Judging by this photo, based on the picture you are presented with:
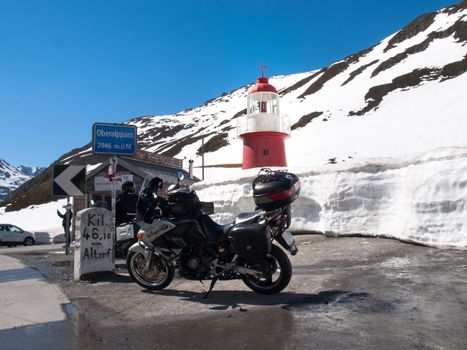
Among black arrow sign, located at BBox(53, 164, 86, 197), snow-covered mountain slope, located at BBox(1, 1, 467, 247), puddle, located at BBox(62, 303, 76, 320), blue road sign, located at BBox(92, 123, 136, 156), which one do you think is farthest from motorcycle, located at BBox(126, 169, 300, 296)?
black arrow sign, located at BBox(53, 164, 86, 197)

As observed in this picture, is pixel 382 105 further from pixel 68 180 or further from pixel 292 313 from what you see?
pixel 292 313

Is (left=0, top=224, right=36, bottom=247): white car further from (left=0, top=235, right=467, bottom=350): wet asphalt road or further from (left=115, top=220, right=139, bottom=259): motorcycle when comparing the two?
(left=0, top=235, right=467, bottom=350): wet asphalt road

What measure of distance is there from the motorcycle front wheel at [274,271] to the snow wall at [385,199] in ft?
12.3

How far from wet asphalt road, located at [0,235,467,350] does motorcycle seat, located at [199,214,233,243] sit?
72 centimetres

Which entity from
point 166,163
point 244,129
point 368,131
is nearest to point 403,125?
point 368,131

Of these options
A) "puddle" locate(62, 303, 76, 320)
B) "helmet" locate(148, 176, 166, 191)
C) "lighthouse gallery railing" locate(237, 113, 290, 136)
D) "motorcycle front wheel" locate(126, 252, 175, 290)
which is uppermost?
"lighthouse gallery railing" locate(237, 113, 290, 136)

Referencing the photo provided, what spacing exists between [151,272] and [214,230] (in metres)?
1.21

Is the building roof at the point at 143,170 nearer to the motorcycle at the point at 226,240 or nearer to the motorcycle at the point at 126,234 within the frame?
the motorcycle at the point at 126,234

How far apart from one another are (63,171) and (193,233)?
611 centimetres

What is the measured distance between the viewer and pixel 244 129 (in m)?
20.8

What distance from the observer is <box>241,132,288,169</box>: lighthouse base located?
20156mm

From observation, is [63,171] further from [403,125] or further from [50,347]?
[403,125]

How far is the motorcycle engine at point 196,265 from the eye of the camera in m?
5.51

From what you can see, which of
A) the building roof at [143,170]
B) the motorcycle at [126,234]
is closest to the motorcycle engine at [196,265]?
the motorcycle at [126,234]
